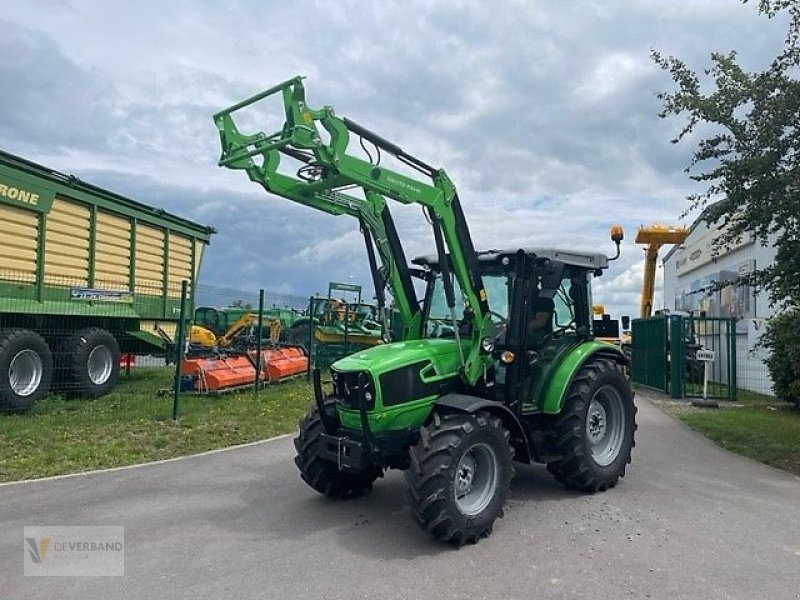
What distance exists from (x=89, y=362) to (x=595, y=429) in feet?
29.1

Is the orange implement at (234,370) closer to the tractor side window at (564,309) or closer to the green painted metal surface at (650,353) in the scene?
the tractor side window at (564,309)

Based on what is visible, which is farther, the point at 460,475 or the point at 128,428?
the point at 128,428

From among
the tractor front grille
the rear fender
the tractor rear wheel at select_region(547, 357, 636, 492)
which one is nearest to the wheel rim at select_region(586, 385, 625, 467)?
the tractor rear wheel at select_region(547, 357, 636, 492)

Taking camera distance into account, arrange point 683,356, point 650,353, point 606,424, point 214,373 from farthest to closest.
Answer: point 650,353 → point 683,356 → point 214,373 → point 606,424

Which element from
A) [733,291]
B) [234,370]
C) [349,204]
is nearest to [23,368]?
[234,370]

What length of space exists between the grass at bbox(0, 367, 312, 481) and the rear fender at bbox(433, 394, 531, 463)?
438cm

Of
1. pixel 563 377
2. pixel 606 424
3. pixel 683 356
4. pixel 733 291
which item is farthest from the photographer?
pixel 733 291

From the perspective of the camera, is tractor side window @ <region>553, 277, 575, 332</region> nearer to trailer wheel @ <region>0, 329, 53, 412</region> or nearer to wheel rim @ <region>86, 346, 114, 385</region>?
trailer wheel @ <region>0, 329, 53, 412</region>

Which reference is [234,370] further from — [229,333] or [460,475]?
[460,475]

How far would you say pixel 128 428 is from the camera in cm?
952

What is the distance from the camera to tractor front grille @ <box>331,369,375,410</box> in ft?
17.7

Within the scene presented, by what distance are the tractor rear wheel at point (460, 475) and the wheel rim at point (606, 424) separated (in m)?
1.75

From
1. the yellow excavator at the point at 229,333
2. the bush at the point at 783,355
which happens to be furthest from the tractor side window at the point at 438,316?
the yellow excavator at the point at 229,333

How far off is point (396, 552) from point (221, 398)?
26.5 feet
